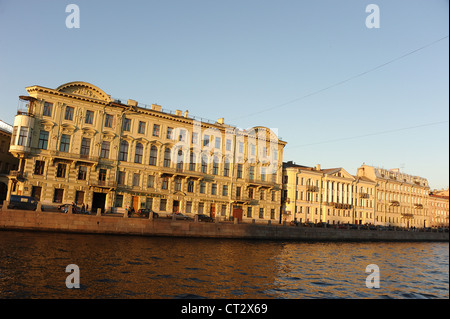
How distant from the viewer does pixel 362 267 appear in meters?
25.5

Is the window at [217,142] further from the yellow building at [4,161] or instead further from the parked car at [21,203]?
the yellow building at [4,161]

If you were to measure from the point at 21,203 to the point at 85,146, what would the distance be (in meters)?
12.6

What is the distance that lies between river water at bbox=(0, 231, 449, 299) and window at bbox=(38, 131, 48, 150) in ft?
49.1

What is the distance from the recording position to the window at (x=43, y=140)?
40.3 meters

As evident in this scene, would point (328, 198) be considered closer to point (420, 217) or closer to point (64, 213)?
point (420, 217)

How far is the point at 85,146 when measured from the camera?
42812 millimetres

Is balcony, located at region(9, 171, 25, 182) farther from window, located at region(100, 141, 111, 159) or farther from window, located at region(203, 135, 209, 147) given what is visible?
window, located at region(203, 135, 209, 147)

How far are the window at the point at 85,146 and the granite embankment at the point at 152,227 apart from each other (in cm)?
1258

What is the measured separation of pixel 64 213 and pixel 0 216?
5.31m

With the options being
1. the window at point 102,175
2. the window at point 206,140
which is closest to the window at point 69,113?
the window at point 102,175

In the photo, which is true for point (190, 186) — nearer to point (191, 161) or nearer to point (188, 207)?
point (188, 207)

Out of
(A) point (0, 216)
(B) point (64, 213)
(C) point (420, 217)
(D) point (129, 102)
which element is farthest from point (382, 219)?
(A) point (0, 216)

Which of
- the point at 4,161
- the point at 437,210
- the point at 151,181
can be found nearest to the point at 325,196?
the point at 151,181

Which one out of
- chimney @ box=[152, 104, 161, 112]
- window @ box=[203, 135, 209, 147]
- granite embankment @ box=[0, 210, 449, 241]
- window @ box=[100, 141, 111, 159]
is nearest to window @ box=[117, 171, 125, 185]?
window @ box=[100, 141, 111, 159]
